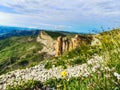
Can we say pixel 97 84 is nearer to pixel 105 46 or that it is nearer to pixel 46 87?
pixel 105 46

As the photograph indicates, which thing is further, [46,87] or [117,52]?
[46,87]

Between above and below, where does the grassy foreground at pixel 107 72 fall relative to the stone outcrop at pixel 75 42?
above

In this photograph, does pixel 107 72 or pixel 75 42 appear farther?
pixel 75 42

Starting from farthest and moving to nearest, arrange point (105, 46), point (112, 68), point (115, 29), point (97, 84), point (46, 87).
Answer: point (46, 87) < point (115, 29) < point (105, 46) < point (112, 68) < point (97, 84)

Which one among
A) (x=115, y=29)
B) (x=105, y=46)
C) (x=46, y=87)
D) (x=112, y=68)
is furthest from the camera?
(x=46, y=87)

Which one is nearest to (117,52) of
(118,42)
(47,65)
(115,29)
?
(118,42)

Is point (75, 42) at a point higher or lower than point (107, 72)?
lower

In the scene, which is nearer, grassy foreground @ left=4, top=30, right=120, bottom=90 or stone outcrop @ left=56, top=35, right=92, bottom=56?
grassy foreground @ left=4, top=30, right=120, bottom=90

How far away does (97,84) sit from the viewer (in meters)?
7.12

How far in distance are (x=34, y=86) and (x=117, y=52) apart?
996 centimetres

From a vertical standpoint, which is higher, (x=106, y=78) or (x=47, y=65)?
(x=106, y=78)

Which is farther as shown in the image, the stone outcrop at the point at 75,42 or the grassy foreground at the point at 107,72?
the stone outcrop at the point at 75,42

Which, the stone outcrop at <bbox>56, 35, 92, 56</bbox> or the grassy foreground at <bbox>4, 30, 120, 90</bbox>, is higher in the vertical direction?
the grassy foreground at <bbox>4, 30, 120, 90</bbox>

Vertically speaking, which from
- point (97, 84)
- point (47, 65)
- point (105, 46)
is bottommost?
point (47, 65)
